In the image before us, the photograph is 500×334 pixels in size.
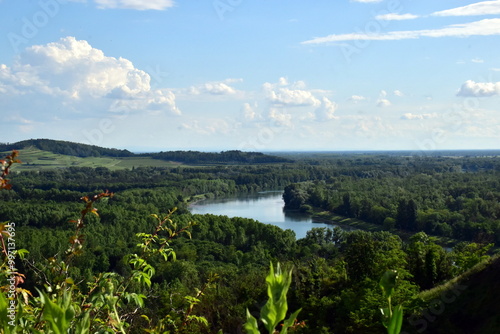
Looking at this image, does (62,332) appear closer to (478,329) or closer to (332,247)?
(478,329)

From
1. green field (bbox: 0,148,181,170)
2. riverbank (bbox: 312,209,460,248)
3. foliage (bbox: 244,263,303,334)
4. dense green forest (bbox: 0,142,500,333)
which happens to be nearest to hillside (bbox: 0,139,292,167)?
green field (bbox: 0,148,181,170)

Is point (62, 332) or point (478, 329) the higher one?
point (62, 332)

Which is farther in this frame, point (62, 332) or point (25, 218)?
point (25, 218)

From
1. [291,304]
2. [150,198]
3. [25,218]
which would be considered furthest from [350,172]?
[291,304]

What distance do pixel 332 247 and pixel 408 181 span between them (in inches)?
2589

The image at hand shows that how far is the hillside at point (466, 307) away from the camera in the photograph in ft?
60.5

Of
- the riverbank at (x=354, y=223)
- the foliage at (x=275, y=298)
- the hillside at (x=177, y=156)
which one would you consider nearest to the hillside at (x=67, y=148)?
the hillside at (x=177, y=156)

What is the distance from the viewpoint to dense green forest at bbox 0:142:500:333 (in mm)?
3150

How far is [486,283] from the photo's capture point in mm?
20609

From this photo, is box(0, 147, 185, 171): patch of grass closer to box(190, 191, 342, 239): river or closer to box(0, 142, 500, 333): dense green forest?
box(0, 142, 500, 333): dense green forest

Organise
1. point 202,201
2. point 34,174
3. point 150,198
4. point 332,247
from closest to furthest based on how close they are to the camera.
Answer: point 332,247, point 150,198, point 202,201, point 34,174

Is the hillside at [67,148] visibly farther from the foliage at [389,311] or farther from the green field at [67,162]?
the foliage at [389,311]

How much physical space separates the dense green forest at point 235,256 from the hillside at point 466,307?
67 mm

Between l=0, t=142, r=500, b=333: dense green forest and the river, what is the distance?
480 cm
